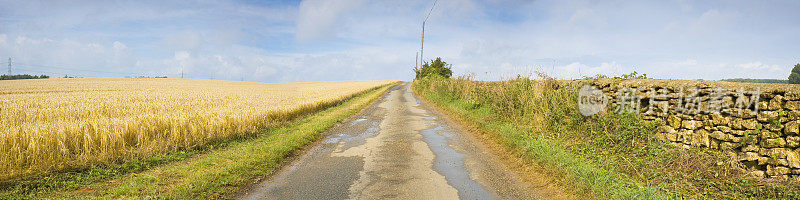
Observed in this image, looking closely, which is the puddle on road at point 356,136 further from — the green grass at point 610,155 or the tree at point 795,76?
the tree at point 795,76

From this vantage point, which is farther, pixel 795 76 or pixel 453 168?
pixel 795 76

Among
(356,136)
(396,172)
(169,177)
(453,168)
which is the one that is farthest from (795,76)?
(169,177)

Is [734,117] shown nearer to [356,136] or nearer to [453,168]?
[453,168]

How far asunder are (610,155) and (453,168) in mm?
2561

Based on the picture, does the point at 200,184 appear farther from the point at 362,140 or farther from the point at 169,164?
the point at 362,140

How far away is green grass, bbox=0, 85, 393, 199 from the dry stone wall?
6.59m

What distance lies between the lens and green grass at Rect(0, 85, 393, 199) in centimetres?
416

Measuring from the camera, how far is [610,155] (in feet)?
17.8

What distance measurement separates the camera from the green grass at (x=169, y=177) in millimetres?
4160

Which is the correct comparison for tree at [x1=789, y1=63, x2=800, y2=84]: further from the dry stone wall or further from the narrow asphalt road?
the narrow asphalt road

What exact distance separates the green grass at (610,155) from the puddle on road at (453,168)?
1178mm

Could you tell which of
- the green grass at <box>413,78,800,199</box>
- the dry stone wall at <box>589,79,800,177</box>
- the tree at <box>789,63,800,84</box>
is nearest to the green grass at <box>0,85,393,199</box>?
the green grass at <box>413,78,800,199</box>

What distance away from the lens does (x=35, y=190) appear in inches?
164

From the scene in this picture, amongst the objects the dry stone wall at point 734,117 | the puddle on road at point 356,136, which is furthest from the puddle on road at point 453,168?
the dry stone wall at point 734,117
